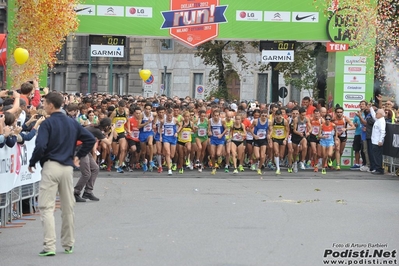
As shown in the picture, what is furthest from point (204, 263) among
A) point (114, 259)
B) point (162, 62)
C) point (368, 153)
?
point (162, 62)

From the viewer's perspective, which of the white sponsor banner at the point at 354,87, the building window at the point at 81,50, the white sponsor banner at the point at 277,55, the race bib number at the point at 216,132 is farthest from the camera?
the building window at the point at 81,50

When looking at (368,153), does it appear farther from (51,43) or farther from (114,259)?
(114,259)

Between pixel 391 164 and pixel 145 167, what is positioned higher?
pixel 391 164

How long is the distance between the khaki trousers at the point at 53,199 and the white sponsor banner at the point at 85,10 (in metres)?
16.1

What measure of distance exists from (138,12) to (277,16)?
391 centimetres

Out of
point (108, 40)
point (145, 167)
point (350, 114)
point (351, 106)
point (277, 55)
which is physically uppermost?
point (108, 40)

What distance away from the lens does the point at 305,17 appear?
86.9 feet

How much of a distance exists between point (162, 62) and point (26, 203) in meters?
48.9

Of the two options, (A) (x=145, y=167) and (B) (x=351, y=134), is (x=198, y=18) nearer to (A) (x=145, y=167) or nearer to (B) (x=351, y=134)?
(A) (x=145, y=167)

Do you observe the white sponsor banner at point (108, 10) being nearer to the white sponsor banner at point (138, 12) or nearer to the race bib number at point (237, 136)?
the white sponsor banner at point (138, 12)

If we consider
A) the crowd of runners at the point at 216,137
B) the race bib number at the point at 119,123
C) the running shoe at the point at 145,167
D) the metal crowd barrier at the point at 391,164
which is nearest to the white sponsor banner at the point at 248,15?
the crowd of runners at the point at 216,137

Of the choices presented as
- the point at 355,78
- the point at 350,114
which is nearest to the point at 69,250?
the point at 350,114

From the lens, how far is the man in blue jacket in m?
10.2

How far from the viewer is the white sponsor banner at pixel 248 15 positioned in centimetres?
2611
